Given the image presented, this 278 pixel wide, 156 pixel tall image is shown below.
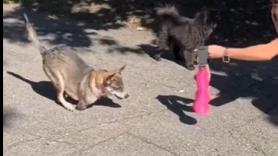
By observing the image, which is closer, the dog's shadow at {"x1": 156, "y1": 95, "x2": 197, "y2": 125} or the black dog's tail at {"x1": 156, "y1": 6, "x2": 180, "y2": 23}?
the dog's shadow at {"x1": 156, "y1": 95, "x2": 197, "y2": 125}

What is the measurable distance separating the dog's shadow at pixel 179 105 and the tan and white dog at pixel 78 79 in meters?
0.50

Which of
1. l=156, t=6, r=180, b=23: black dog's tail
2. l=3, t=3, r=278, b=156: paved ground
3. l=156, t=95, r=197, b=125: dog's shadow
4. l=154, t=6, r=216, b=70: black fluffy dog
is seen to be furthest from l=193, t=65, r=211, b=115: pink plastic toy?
l=156, t=6, r=180, b=23: black dog's tail

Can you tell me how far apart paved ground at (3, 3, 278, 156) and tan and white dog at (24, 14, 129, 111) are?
15cm

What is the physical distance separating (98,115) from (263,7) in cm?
524

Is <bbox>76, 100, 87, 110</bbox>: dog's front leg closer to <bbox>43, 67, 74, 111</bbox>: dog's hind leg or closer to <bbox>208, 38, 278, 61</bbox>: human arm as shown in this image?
<bbox>43, 67, 74, 111</bbox>: dog's hind leg

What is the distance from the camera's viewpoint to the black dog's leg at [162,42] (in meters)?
7.27

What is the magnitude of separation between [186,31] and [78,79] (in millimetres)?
1802

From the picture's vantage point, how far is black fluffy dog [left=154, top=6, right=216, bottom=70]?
704 centimetres

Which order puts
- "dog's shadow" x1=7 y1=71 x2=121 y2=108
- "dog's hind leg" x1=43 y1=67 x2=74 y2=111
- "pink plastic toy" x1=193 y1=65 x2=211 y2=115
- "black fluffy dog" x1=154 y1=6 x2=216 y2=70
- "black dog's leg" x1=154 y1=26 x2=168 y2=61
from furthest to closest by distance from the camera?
"black dog's leg" x1=154 y1=26 x2=168 y2=61
"black fluffy dog" x1=154 y1=6 x2=216 y2=70
"dog's shadow" x1=7 y1=71 x2=121 y2=108
"dog's hind leg" x1=43 y1=67 x2=74 y2=111
"pink plastic toy" x1=193 y1=65 x2=211 y2=115

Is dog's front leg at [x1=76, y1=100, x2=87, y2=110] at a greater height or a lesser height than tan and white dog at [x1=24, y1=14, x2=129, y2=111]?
lesser

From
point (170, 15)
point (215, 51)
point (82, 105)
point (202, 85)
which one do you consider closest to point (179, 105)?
point (82, 105)

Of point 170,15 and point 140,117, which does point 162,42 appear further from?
point 140,117

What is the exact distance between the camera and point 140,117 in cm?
562

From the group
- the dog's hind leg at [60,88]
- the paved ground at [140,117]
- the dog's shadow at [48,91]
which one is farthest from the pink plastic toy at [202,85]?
the dog's hind leg at [60,88]
